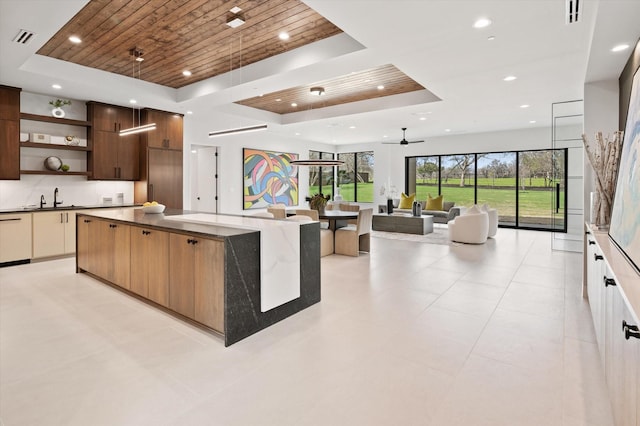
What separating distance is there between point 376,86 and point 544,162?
618cm

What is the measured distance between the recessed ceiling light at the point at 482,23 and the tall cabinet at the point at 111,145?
6466 mm

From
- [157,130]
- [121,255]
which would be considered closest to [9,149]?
[157,130]

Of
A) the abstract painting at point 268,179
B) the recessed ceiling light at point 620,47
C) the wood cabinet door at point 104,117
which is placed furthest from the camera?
the abstract painting at point 268,179

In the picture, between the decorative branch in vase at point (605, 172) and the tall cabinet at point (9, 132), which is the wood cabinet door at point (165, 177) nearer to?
the tall cabinet at point (9, 132)

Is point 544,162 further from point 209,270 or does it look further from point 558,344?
point 209,270

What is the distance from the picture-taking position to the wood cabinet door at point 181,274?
3.12m

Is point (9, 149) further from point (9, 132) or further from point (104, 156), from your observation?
point (104, 156)

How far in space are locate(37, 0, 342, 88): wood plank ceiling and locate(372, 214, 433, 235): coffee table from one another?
5680 millimetres

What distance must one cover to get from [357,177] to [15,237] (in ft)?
34.2

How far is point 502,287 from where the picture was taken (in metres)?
4.39

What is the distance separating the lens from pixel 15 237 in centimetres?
553

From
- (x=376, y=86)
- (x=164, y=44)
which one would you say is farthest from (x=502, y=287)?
(x=164, y=44)

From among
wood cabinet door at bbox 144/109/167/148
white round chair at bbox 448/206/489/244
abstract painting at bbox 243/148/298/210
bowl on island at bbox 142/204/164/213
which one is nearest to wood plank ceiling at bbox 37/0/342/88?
wood cabinet door at bbox 144/109/167/148

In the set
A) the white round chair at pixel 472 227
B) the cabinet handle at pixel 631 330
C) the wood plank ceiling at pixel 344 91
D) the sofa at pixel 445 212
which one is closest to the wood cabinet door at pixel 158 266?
the cabinet handle at pixel 631 330
